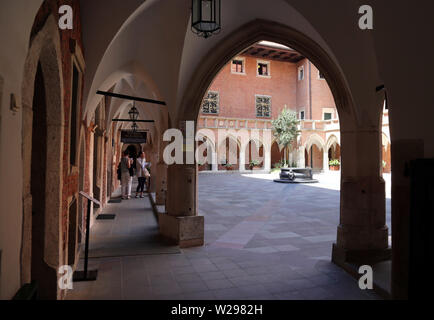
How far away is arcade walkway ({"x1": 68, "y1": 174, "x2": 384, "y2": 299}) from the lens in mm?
3723

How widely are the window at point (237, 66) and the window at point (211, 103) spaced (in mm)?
3601

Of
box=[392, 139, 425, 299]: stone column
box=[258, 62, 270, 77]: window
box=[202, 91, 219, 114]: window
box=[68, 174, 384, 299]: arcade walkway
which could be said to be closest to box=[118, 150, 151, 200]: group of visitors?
box=[68, 174, 384, 299]: arcade walkway

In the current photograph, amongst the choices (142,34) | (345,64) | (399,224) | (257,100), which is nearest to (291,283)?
(399,224)

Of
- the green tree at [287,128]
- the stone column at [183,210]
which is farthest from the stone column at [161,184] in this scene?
the green tree at [287,128]

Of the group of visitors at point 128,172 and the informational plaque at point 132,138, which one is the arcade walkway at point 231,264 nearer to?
the group of visitors at point 128,172

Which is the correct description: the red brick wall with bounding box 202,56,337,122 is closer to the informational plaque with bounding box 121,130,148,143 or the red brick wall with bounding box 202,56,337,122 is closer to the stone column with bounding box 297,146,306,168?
the stone column with bounding box 297,146,306,168

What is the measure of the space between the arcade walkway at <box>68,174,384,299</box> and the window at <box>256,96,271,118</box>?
84.6 feet

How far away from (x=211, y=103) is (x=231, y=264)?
27.1 meters

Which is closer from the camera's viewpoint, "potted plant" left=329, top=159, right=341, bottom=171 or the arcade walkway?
the arcade walkway

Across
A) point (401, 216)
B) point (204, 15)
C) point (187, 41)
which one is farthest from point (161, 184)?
point (401, 216)

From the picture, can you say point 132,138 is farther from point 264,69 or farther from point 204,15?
point 264,69

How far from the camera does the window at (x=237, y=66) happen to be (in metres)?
32.2
